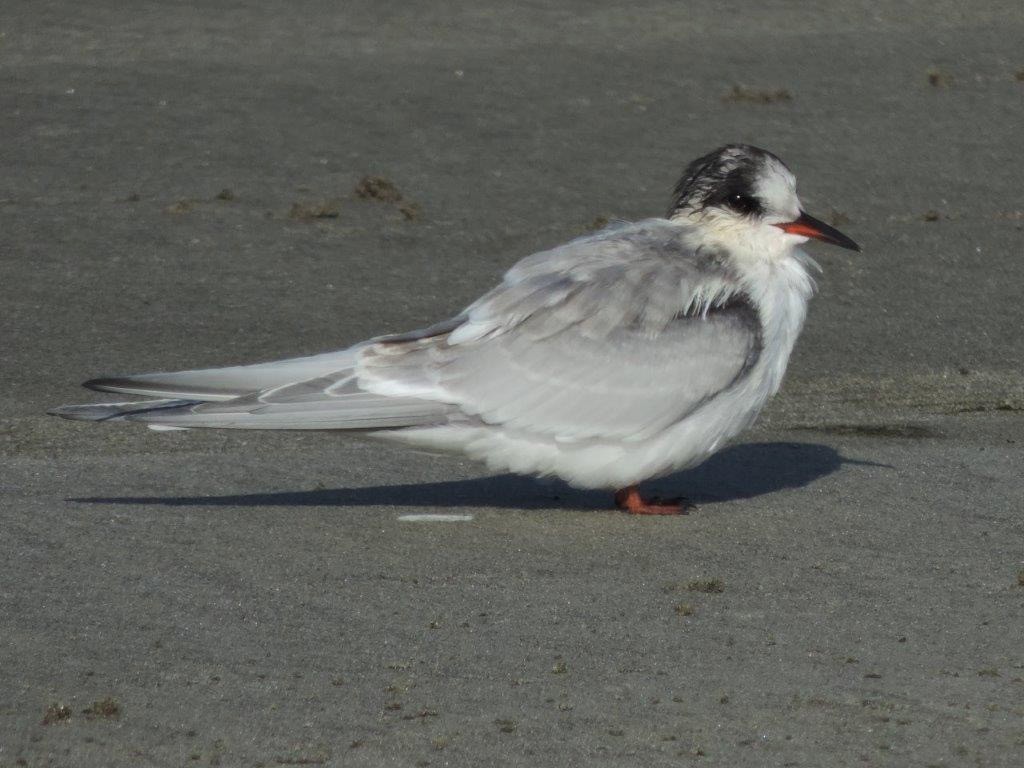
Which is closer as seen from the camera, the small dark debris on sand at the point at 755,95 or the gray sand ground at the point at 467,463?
the gray sand ground at the point at 467,463

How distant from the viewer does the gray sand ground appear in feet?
10.2

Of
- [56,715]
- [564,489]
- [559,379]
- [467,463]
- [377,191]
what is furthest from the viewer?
[377,191]

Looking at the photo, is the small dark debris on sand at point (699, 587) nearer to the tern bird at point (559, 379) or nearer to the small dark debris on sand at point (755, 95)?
the tern bird at point (559, 379)

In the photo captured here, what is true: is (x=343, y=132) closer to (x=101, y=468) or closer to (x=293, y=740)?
(x=101, y=468)

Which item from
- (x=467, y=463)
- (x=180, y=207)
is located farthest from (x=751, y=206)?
(x=180, y=207)

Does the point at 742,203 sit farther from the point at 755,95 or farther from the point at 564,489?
the point at 755,95

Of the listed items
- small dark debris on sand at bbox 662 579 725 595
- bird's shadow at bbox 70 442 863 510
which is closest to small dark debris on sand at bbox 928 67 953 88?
bird's shadow at bbox 70 442 863 510

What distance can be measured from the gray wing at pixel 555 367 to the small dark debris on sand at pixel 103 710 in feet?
4.53

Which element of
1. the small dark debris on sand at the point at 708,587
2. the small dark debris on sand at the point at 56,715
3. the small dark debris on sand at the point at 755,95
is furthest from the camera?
the small dark debris on sand at the point at 755,95

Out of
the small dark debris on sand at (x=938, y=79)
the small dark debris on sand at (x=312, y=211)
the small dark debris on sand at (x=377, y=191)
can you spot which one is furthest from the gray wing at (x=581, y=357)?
the small dark debris on sand at (x=938, y=79)

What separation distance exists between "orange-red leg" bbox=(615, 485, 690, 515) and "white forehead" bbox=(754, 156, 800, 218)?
Result: 85 centimetres

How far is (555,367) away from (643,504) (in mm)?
482

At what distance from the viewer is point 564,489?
4.96 m

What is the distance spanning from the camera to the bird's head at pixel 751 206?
4688 mm
